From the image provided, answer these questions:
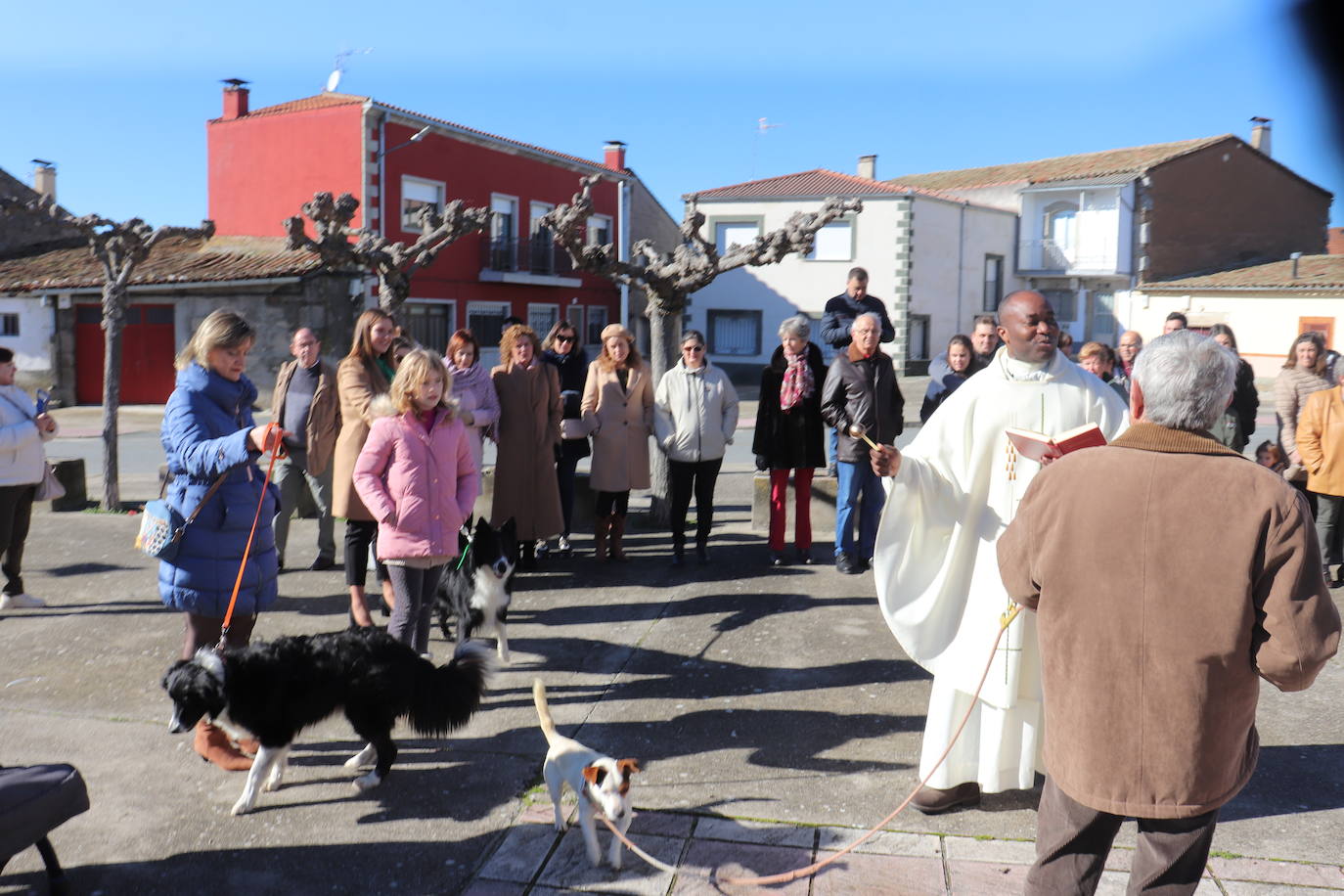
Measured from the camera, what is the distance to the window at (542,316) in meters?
34.3

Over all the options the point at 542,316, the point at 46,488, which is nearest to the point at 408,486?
the point at 46,488

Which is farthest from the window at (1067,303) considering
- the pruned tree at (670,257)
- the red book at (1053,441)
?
the red book at (1053,441)

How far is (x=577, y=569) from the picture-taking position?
8.06 meters

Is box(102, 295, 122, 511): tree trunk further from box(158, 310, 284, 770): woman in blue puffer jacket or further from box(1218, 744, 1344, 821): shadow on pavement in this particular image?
box(1218, 744, 1344, 821): shadow on pavement

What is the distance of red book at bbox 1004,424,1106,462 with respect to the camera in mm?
3812

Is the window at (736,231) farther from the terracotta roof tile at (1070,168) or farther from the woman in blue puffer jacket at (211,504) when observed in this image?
the woman in blue puffer jacket at (211,504)

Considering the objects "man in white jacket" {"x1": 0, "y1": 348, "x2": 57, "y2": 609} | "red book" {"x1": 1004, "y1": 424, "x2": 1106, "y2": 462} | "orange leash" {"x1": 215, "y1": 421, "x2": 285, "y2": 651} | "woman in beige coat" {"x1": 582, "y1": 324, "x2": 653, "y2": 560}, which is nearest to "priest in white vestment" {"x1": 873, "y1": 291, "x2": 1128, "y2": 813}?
"red book" {"x1": 1004, "y1": 424, "x2": 1106, "y2": 462}

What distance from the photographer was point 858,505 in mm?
7969

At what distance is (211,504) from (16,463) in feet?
9.64

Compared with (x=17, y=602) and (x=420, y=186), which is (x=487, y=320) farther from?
(x=17, y=602)

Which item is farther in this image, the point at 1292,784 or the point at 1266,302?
the point at 1266,302

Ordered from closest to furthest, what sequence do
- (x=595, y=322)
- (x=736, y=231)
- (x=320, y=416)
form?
(x=320, y=416)
(x=595, y=322)
(x=736, y=231)

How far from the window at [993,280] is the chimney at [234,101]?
26.3 m

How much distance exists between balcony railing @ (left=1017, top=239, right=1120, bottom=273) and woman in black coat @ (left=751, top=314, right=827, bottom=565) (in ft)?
116
